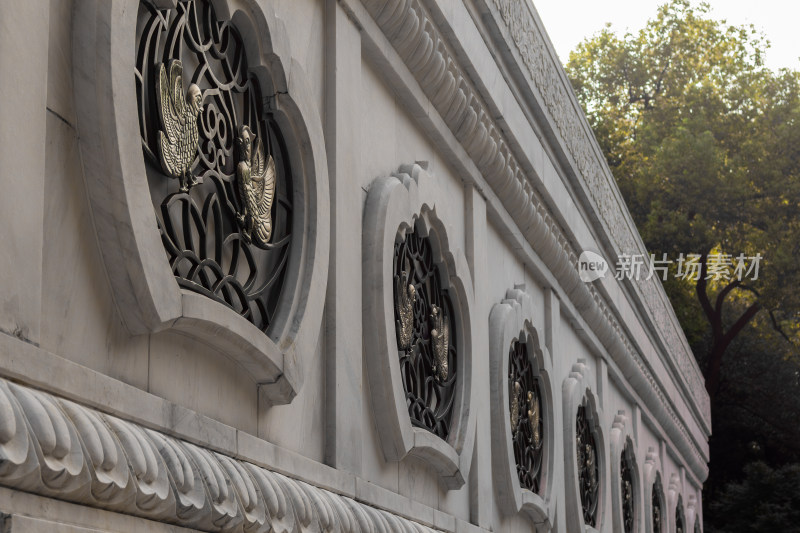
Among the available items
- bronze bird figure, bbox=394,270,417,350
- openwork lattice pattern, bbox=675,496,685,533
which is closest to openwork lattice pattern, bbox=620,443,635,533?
openwork lattice pattern, bbox=675,496,685,533

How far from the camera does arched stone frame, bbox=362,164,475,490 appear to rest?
4133 millimetres

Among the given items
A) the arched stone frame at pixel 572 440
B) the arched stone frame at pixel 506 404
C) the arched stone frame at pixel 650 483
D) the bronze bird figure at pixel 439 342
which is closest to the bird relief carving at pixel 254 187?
the bronze bird figure at pixel 439 342

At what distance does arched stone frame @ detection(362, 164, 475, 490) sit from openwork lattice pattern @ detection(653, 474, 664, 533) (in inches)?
301

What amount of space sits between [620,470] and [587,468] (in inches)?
60.8

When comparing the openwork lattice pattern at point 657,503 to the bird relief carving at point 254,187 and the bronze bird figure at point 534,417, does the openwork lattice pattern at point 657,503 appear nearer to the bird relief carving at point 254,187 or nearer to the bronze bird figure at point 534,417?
the bronze bird figure at point 534,417

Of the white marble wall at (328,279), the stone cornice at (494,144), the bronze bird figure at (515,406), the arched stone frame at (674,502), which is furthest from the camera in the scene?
the arched stone frame at (674,502)

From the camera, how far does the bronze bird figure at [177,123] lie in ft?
8.52

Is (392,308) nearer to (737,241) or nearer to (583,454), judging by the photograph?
(583,454)

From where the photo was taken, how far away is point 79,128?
2361 mm

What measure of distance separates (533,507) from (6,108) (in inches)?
194

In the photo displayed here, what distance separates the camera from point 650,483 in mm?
11492

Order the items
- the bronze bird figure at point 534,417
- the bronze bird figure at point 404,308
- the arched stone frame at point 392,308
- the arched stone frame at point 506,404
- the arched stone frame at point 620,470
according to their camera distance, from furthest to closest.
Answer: the arched stone frame at point 620,470 → the bronze bird figure at point 534,417 → the arched stone frame at point 506,404 → the bronze bird figure at point 404,308 → the arched stone frame at point 392,308

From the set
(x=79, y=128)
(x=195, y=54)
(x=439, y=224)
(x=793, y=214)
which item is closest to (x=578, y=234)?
(x=439, y=224)

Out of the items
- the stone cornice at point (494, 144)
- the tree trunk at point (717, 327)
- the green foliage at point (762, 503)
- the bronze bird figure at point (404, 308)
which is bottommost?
the bronze bird figure at point (404, 308)
